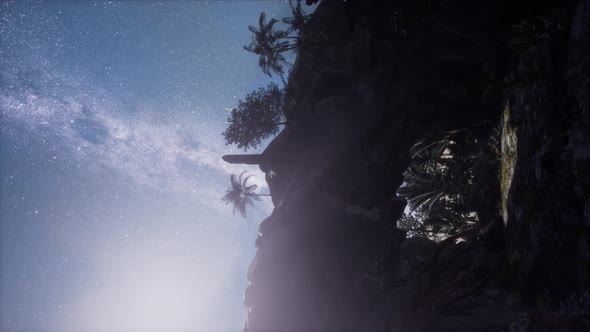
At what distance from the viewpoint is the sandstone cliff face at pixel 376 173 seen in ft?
29.6

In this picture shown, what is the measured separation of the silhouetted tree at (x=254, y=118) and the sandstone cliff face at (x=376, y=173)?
3.17 meters

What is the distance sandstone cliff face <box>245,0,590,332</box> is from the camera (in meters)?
9.01

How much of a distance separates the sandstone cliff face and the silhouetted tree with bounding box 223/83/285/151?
317 centimetres

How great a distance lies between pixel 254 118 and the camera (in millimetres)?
21000

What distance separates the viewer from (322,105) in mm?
15352

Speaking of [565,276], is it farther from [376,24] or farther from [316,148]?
[376,24]

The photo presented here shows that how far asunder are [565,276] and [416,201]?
29.3ft

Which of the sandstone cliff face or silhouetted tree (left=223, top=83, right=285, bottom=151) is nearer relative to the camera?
the sandstone cliff face

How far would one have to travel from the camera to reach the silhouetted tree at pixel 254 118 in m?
21.0

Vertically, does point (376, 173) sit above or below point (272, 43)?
below

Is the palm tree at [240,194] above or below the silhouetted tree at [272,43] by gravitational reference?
below

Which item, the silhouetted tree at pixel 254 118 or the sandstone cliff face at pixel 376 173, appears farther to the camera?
the silhouetted tree at pixel 254 118

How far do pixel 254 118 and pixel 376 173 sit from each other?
1057cm

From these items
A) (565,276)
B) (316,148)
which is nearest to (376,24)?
(316,148)
